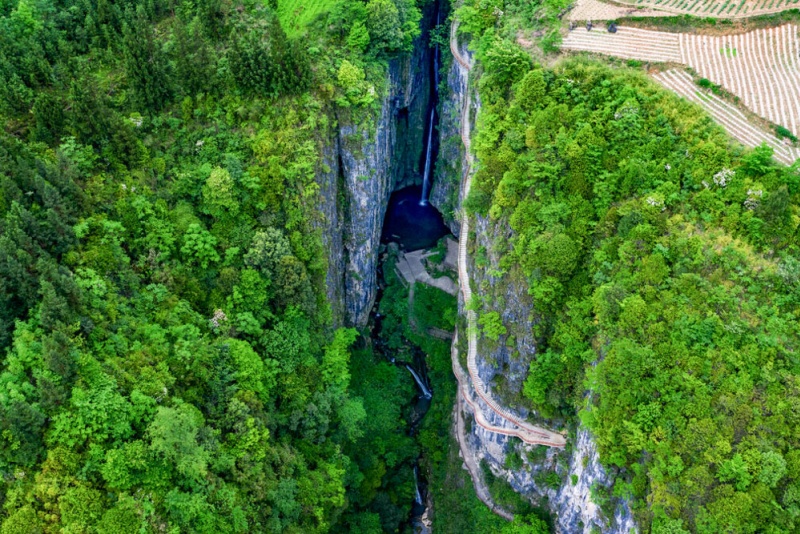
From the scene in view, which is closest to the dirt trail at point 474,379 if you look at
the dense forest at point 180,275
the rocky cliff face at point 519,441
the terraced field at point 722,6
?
the rocky cliff face at point 519,441

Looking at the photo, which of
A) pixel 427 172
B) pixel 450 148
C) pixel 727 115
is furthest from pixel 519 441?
pixel 427 172

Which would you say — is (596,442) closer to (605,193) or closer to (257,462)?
(605,193)

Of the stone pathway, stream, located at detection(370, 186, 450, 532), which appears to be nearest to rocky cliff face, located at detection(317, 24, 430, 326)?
stream, located at detection(370, 186, 450, 532)

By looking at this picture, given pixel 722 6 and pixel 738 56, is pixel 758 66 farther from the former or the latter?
pixel 722 6

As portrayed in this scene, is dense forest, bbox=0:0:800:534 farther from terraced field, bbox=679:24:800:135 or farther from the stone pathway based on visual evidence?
the stone pathway

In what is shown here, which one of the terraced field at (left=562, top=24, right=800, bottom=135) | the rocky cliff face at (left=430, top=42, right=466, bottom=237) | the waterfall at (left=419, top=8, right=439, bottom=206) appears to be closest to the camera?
the terraced field at (left=562, top=24, right=800, bottom=135)

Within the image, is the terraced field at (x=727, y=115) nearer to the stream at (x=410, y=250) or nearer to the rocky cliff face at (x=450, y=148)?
the rocky cliff face at (x=450, y=148)
